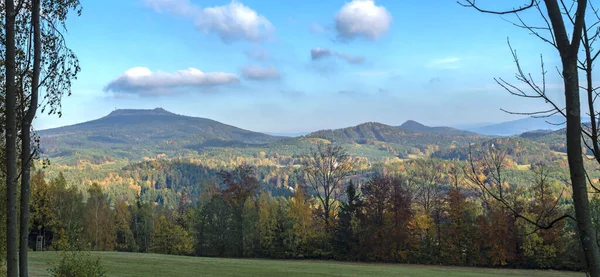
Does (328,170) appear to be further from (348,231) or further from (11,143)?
(11,143)

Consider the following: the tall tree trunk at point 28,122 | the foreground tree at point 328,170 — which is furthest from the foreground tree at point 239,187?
the tall tree trunk at point 28,122

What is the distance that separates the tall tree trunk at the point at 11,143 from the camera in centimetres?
852

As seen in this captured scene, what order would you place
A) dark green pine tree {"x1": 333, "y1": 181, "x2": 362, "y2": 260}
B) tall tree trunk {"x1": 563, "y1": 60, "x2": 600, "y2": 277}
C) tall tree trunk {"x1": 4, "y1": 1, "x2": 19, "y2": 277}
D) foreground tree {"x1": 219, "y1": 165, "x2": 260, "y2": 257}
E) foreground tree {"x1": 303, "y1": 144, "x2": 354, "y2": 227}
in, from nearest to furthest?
tall tree trunk {"x1": 563, "y1": 60, "x2": 600, "y2": 277}
tall tree trunk {"x1": 4, "y1": 1, "x2": 19, "y2": 277}
dark green pine tree {"x1": 333, "y1": 181, "x2": 362, "y2": 260}
foreground tree {"x1": 303, "y1": 144, "x2": 354, "y2": 227}
foreground tree {"x1": 219, "y1": 165, "x2": 260, "y2": 257}

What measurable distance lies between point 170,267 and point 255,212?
971 inches

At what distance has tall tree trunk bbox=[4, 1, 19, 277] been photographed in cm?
852

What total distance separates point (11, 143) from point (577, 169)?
9.59m

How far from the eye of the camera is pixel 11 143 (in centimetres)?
869

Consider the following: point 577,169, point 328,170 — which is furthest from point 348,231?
point 577,169

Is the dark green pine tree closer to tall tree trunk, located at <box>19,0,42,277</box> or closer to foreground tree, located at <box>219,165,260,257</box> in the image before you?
foreground tree, located at <box>219,165,260,257</box>

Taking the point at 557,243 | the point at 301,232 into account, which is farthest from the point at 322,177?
the point at 557,243

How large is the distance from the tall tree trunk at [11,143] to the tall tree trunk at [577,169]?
30.8 ft

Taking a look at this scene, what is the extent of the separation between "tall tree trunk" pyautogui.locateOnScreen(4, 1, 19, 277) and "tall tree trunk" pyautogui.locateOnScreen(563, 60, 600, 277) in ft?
30.8

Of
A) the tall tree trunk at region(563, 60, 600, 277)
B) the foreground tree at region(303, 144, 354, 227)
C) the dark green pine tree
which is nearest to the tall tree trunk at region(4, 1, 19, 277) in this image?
the tall tree trunk at region(563, 60, 600, 277)

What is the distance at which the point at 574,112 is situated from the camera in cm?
320
